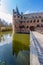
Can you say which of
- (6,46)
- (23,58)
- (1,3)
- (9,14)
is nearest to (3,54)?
(6,46)

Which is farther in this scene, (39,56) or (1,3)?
(1,3)

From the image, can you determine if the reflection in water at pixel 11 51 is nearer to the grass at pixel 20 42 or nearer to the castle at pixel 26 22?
the grass at pixel 20 42

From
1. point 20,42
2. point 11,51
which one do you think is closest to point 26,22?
point 20,42

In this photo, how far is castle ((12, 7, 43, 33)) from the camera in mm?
1780

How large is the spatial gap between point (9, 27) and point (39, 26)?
0.40 metres

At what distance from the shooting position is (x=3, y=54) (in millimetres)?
1880

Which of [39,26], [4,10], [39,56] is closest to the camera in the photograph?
[39,56]

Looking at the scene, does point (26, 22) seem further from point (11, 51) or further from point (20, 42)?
point (11, 51)

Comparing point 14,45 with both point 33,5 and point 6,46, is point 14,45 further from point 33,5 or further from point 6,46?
point 33,5

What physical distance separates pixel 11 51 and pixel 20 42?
0.55 feet

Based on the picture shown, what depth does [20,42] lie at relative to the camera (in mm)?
1838

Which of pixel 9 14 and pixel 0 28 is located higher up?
pixel 9 14

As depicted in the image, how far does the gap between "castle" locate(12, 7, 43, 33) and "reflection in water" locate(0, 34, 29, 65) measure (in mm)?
169

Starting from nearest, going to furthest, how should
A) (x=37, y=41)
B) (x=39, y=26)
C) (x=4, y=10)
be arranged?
(x=37, y=41), (x=39, y=26), (x=4, y=10)
